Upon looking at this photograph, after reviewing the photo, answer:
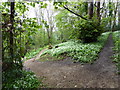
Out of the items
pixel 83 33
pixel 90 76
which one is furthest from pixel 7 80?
pixel 83 33

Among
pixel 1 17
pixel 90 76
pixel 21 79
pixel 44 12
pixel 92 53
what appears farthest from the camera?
pixel 44 12

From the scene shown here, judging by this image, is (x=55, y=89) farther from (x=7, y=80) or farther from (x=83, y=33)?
(x=83, y=33)

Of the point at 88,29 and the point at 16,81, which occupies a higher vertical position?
the point at 88,29

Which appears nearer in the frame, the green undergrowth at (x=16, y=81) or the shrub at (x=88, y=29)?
the green undergrowth at (x=16, y=81)

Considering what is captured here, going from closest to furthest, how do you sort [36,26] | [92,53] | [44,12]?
1. [36,26]
2. [92,53]
3. [44,12]

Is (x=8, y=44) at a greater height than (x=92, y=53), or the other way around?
(x=8, y=44)

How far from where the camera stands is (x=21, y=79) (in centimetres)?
377

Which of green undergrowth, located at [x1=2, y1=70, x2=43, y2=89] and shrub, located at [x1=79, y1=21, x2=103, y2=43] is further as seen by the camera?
shrub, located at [x1=79, y1=21, x2=103, y2=43]

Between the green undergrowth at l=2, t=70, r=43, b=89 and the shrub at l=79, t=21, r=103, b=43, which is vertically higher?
the shrub at l=79, t=21, r=103, b=43

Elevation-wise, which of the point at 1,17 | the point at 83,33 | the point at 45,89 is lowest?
the point at 45,89

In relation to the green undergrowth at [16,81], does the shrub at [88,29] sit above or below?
above

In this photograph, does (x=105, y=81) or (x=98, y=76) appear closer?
(x=105, y=81)

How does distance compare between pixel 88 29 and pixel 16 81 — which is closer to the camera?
pixel 16 81

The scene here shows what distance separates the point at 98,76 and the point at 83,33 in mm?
5580
